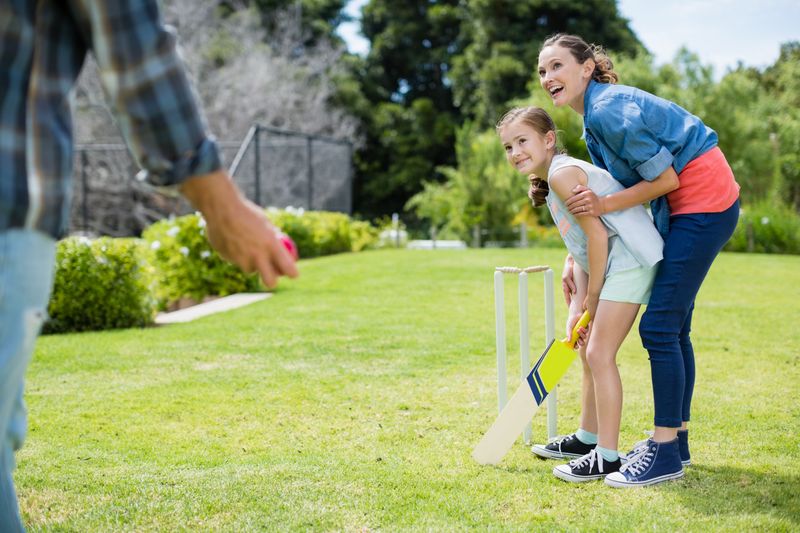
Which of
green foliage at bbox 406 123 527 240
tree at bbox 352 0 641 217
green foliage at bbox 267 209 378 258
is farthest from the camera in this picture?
tree at bbox 352 0 641 217

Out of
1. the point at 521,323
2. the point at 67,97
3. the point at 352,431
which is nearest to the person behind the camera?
the point at 67,97

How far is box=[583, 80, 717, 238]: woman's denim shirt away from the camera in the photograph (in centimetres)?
307

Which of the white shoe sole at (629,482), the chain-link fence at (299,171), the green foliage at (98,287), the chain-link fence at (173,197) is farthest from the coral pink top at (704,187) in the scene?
the chain-link fence at (173,197)

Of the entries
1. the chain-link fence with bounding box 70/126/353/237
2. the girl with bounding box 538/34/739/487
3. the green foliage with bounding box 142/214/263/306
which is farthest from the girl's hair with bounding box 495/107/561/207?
the chain-link fence with bounding box 70/126/353/237

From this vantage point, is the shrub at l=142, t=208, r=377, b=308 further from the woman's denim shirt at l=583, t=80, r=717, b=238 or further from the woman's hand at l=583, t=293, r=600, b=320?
the woman's denim shirt at l=583, t=80, r=717, b=238

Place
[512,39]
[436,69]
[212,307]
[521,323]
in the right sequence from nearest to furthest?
[521,323] < [212,307] < [512,39] < [436,69]

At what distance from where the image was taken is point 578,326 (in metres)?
3.40

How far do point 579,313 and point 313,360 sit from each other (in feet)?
9.35

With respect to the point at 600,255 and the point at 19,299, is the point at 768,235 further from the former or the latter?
the point at 19,299

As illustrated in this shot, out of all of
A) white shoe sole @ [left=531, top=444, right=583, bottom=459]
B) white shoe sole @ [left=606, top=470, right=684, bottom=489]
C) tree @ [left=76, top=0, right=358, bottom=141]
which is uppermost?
tree @ [left=76, top=0, right=358, bottom=141]

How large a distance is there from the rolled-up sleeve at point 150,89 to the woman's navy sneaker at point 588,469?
7.90 feet

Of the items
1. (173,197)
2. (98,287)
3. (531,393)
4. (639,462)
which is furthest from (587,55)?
(173,197)

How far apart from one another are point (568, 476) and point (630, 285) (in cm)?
81

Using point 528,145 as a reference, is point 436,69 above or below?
above
